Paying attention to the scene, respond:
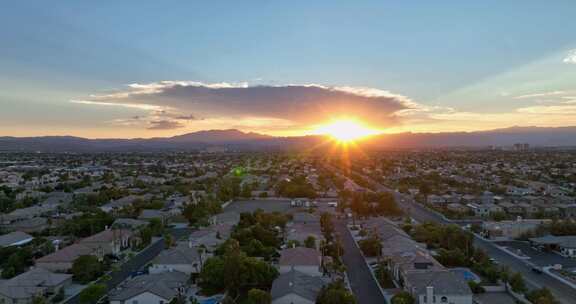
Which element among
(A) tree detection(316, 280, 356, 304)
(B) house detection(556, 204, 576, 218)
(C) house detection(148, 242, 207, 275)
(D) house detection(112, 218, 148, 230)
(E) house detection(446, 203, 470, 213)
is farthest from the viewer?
(E) house detection(446, 203, 470, 213)

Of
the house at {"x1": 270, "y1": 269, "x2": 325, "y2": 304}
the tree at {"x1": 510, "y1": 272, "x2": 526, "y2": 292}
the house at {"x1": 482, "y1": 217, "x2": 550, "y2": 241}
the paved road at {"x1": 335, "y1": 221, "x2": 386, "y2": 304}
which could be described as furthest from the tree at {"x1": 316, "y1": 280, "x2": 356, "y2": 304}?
the house at {"x1": 482, "y1": 217, "x2": 550, "y2": 241}

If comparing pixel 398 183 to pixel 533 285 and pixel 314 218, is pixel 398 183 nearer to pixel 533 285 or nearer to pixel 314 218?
pixel 314 218

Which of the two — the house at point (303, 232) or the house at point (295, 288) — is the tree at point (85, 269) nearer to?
the house at point (295, 288)

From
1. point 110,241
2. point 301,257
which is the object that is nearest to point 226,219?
point 110,241

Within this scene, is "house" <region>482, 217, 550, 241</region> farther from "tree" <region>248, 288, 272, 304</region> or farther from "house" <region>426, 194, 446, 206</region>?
"tree" <region>248, 288, 272, 304</region>

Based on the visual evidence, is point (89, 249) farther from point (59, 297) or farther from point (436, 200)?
point (436, 200)

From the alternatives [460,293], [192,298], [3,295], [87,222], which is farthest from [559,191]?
[3,295]
